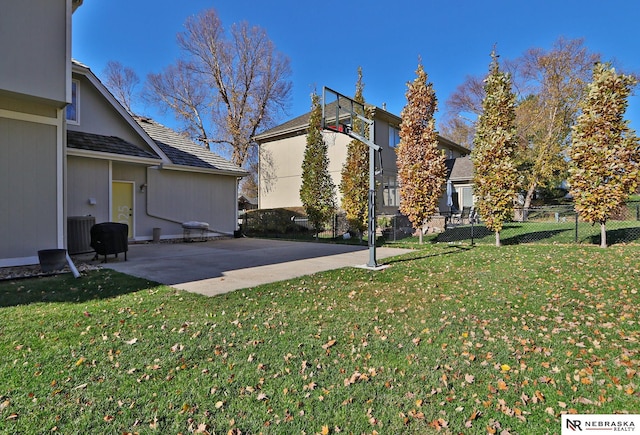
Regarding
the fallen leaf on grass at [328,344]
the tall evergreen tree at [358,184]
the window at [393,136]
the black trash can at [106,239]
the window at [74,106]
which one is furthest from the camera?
the window at [393,136]

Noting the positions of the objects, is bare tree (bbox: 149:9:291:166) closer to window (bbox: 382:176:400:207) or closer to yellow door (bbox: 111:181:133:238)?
window (bbox: 382:176:400:207)

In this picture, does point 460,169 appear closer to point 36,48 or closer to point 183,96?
point 183,96

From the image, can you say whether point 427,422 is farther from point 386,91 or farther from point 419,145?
point 386,91

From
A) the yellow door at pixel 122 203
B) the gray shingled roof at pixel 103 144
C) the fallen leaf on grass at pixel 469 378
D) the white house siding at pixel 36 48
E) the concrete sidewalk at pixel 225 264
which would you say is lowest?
the fallen leaf on grass at pixel 469 378

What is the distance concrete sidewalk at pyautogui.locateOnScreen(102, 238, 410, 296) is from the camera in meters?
6.05

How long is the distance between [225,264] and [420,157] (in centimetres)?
761

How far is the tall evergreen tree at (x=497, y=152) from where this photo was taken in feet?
33.1

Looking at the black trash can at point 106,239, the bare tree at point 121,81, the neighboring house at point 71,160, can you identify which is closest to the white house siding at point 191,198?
the neighboring house at point 71,160

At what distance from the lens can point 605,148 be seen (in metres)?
8.66

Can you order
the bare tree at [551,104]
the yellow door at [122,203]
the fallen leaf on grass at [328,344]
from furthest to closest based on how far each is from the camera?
the bare tree at [551,104]
the yellow door at [122,203]
the fallen leaf on grass at [328,344]

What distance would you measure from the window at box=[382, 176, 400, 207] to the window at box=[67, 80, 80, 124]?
517 inches

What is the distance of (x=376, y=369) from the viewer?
3025 mm

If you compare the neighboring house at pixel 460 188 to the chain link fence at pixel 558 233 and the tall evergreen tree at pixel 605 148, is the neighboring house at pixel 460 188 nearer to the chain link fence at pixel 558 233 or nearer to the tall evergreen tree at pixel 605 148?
the chain link fence at pixel 558 233

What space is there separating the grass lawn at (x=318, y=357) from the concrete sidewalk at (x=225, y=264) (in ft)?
2.18
